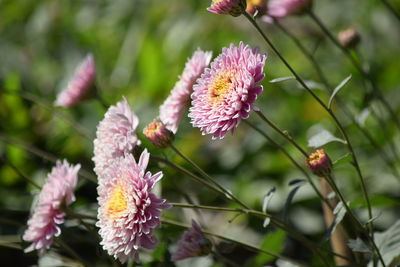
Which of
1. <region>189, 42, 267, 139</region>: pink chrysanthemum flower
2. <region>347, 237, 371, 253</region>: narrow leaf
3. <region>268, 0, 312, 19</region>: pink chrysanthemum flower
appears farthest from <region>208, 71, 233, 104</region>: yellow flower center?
<region>268, 0, 312, 19</region>: pink chrysanthemum flower

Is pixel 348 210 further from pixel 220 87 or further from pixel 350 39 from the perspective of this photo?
pixel 350 39

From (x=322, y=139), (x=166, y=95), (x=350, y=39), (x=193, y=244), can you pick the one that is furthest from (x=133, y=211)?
(x=166, y=95)

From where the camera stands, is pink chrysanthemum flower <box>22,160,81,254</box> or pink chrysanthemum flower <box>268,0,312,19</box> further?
pink chrysanthemum flower <box>268,0,312,19</box>

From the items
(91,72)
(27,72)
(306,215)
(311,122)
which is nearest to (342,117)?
(311,122)

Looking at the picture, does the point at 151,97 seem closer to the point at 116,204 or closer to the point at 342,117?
the point at 342,117

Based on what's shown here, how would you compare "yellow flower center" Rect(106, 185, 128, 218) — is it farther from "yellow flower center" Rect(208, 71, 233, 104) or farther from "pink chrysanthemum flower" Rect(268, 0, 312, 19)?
"pink chrysanthemum flower" Rect(268, 0, 312, 19)

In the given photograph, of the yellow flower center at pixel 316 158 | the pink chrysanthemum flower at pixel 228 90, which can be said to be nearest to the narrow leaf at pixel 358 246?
the yellow flower center at pixel 316 158
